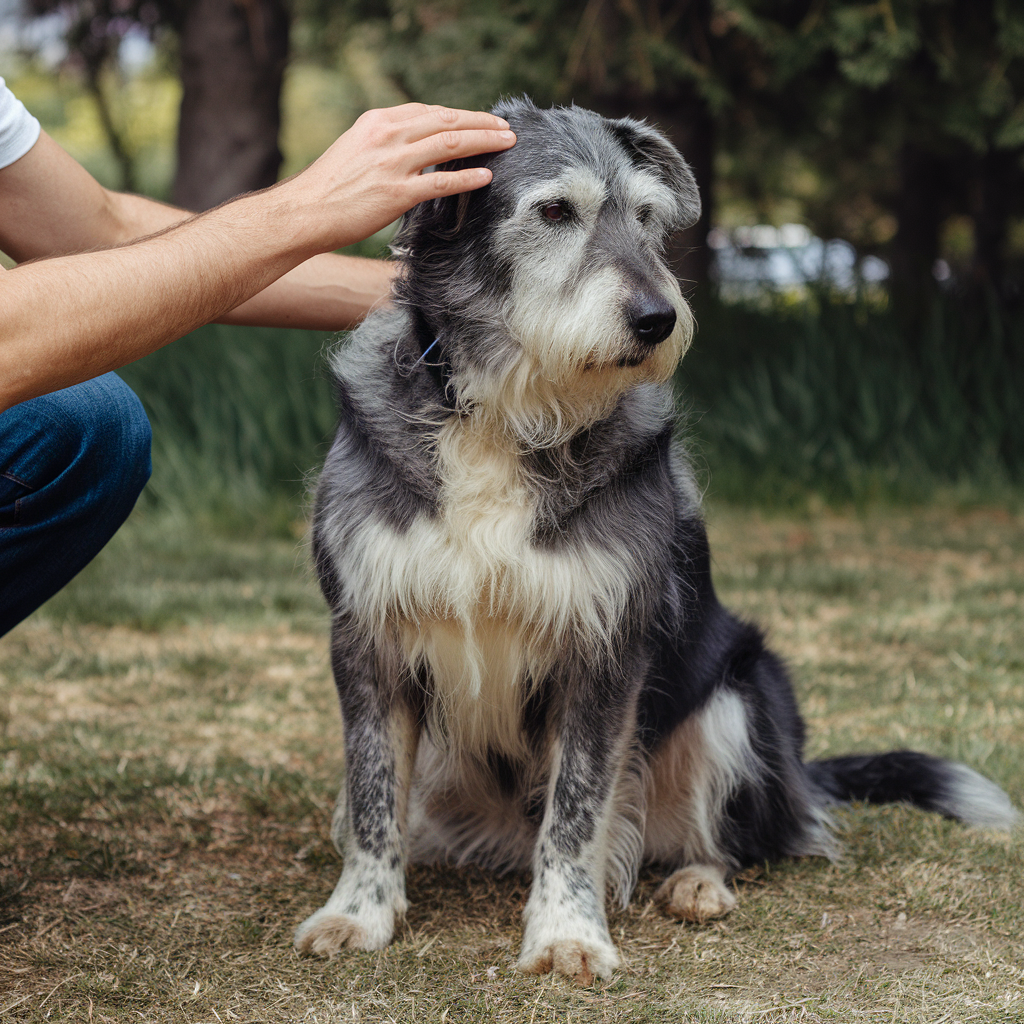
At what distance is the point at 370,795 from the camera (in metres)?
2.31

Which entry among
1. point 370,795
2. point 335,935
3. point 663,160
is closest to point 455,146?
point 663,160

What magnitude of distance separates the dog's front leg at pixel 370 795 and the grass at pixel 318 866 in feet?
0.33

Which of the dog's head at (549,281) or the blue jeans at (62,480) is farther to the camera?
the blue jeans at (62,480)

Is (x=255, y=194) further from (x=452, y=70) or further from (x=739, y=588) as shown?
(x=452, y=70)

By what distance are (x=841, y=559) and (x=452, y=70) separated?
3.56m

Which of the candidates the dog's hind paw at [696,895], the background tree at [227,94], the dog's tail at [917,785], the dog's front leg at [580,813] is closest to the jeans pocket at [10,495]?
the dog's front leg at [580,813]

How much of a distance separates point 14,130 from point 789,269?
6412 mm

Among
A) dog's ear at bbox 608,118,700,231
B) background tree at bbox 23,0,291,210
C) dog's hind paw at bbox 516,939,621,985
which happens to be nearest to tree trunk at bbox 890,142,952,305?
background tree at bbox 23,0,291,210

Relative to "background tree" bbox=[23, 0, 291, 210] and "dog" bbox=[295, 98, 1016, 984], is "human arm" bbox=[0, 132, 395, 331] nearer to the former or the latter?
"dog" bbox=[295, 98, 1016, 984]

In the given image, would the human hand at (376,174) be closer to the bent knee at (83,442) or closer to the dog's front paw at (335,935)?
the bent knee at (83,442)

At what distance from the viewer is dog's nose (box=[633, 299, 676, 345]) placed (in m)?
2.07

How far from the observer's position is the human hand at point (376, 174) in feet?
6.39

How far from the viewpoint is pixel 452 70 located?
6578 mm

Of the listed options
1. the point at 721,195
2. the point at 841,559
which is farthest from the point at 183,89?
the point at 721,195
